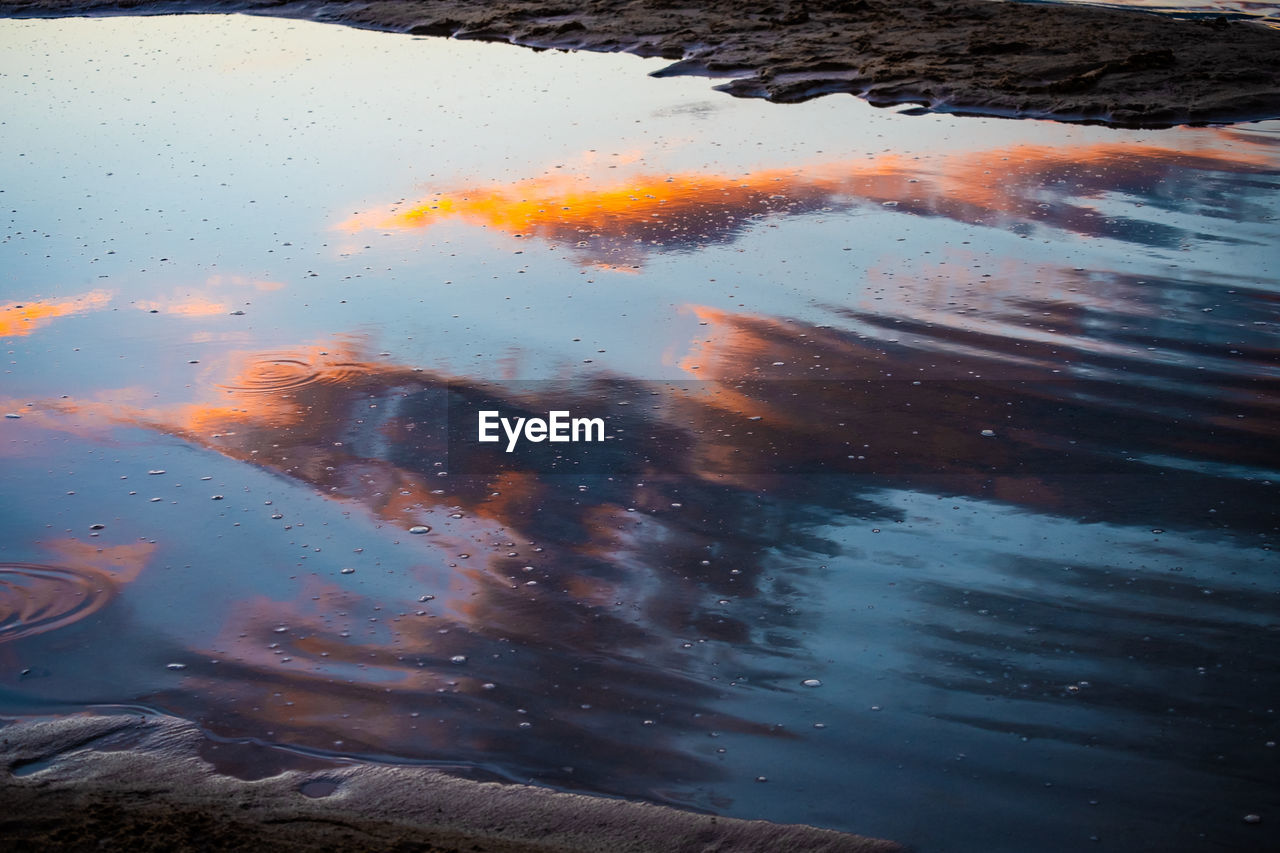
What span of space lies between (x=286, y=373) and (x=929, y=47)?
255 inches

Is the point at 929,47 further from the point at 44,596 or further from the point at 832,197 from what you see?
the point at 44,596

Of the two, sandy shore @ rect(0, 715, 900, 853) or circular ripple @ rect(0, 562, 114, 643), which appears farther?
circular ripple @ rect(0, 562, 114, 643)

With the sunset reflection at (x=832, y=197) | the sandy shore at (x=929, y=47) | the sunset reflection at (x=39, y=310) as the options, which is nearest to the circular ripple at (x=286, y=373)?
the sunset reflection at (x=39, y=310)

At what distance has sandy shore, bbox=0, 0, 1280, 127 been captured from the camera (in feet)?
26.4

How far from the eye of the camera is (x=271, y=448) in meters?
4.05

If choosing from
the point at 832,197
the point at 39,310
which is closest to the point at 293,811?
the point at 39,310

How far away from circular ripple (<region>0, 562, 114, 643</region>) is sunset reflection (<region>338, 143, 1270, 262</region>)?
2788 millimetres

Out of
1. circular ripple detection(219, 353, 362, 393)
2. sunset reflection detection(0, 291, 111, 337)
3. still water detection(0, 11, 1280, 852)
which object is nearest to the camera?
still water detection(0, 11, 1280, 852)

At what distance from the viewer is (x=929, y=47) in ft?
30.5

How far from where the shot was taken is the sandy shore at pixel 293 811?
241cm

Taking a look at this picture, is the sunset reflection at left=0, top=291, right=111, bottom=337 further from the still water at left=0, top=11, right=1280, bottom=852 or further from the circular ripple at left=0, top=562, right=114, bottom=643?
the circular ripple at left=0, top=562, right=114, bottom=643

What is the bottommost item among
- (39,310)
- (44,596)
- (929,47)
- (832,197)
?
(44,596)

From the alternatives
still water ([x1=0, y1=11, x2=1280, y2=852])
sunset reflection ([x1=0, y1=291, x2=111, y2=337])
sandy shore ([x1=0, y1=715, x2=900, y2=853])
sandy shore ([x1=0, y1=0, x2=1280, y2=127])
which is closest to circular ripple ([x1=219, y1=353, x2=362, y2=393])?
still water ([x1=0, y1=11, x2=1280, y2=852])

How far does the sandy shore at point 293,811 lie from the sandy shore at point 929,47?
655cm
